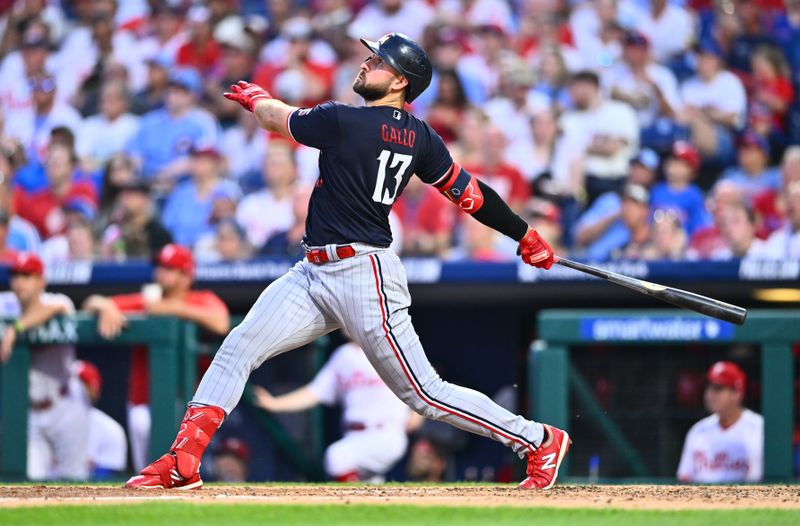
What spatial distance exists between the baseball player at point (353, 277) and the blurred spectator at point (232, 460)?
9.34 ft

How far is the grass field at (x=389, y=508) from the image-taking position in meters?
3.89

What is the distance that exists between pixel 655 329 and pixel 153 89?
5380mm

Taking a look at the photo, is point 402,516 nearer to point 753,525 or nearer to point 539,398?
point 753,525

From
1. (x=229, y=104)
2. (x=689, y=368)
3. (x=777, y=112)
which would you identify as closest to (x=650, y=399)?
(x=689, y=368)

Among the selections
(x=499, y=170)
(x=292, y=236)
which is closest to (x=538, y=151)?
(x=499, y=170)

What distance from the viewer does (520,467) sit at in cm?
745

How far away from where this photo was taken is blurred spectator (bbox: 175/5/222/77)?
35.4ft

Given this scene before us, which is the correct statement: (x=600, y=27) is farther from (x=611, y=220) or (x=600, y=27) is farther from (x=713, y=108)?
(x=611, y=220)

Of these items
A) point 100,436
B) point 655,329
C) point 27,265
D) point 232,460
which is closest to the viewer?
point 655,329

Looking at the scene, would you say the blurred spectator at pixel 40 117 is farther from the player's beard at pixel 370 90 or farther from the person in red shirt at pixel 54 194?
the player's beard at pixel 370 90

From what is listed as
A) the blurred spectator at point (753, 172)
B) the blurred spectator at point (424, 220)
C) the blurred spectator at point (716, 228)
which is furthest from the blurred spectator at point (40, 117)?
the blurred spectator at point (753, 172)

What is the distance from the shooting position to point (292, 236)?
27.9ft

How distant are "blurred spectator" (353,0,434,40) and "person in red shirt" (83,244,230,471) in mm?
4089

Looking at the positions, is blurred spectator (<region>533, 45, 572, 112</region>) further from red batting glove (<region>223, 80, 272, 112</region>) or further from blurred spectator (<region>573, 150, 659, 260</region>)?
red batting glove (<region>223, 80, 272, 112</region>)
